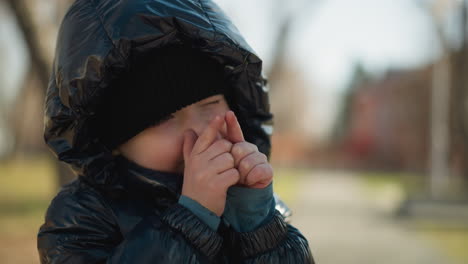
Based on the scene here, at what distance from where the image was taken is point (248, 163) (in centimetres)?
130

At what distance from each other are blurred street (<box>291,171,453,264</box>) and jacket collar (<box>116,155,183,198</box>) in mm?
4227

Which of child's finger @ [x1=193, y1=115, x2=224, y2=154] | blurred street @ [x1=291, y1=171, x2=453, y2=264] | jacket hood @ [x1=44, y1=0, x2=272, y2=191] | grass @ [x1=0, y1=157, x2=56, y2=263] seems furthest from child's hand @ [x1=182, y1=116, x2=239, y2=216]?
grass @ [x1=0, y1=157, x2=56, y2=263]

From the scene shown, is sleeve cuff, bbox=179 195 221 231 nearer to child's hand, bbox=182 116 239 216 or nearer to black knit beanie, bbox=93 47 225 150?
child's hand, bbox=182 116 239 216

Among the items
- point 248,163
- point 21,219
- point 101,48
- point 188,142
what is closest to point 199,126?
point 188,142

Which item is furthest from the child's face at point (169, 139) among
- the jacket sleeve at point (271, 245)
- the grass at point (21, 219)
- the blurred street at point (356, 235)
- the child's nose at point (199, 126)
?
the grass at point (21, 219)

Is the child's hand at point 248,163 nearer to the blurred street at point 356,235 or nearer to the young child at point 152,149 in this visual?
the young child at point 152,149

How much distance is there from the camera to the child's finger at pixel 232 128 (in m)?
1.33

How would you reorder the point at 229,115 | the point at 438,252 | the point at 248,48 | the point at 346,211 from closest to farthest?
the point at 229,115 < the point at 248,48 < the point at 438,252 < the point at 346,211

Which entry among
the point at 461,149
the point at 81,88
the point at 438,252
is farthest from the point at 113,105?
the point at 461,149

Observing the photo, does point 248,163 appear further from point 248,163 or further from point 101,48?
point 101,48

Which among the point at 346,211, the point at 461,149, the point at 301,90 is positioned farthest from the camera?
the point at 301,90

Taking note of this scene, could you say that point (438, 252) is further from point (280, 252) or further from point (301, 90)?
point (301, 90)

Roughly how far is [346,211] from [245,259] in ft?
27.3

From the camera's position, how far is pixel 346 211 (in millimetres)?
9312
